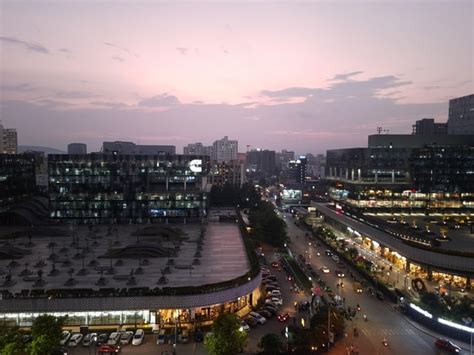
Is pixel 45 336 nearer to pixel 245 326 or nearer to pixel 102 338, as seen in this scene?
pixel 102 338

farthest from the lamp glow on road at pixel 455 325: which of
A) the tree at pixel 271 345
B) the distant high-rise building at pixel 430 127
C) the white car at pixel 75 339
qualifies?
the distant high-rise building at pixel 430 127

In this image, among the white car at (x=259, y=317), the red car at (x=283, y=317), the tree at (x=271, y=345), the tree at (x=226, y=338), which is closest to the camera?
the tree at (x=226, y=338)

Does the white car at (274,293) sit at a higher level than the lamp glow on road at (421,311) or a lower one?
lower

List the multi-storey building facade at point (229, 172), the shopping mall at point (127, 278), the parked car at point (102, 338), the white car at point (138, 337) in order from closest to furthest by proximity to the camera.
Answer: the parked car at point (102, 338) < the white car at point (138, 337) < the shopping mall at point (127, 278) < the multi-storey building facade at point (229, 172)

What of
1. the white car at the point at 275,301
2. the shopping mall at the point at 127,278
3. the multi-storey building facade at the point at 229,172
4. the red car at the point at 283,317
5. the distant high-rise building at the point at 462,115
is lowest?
the red car at the point at 283,317

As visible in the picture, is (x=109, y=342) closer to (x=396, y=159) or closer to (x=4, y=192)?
(x=4, y=192)

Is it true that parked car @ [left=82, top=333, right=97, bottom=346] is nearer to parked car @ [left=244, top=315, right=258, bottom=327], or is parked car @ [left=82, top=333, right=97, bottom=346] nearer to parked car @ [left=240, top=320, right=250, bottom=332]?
parked car @ [left=240, top=320, right=250, bottom=332]

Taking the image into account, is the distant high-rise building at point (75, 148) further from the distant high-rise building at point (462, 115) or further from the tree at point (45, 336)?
the tree at point (45, 336)
